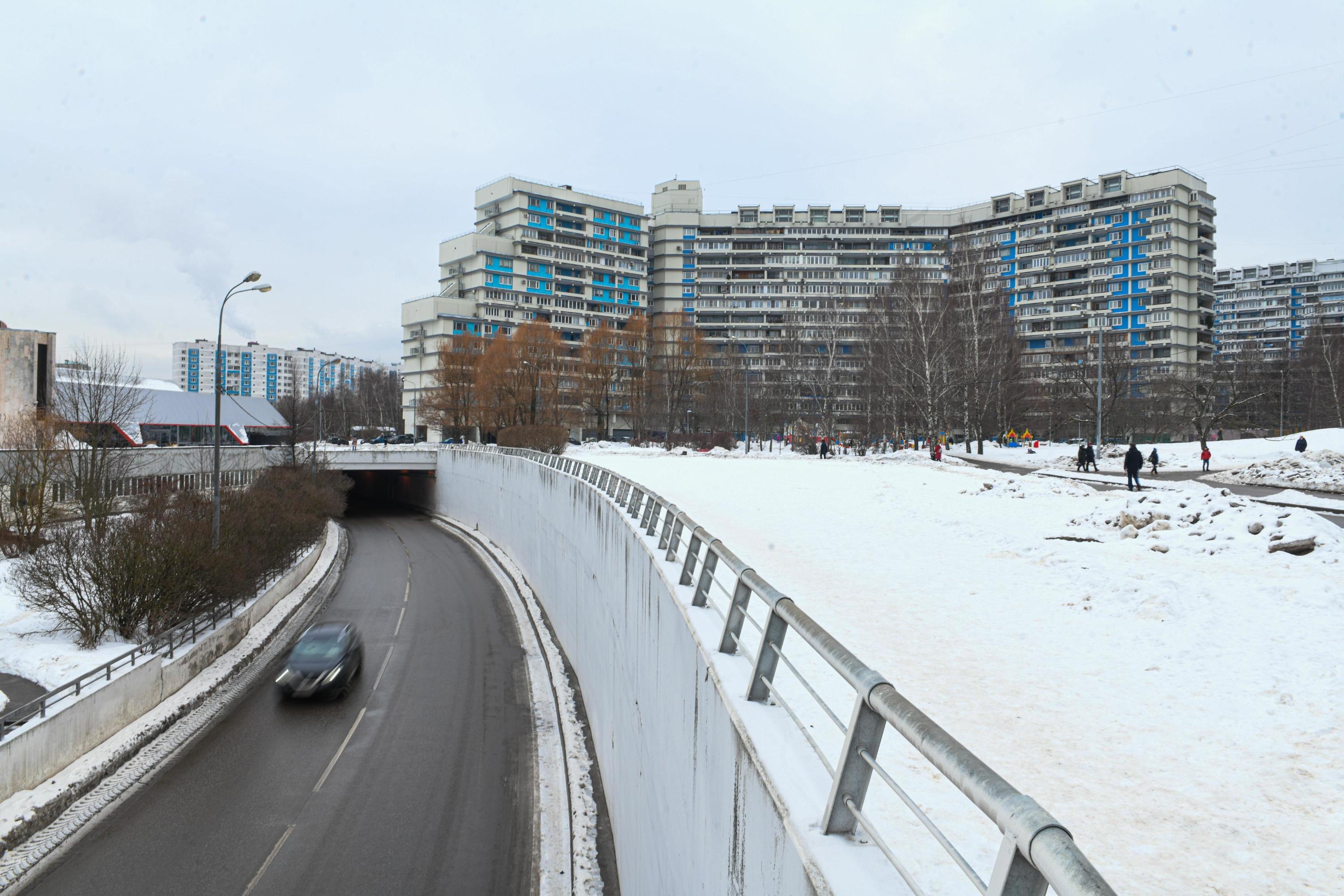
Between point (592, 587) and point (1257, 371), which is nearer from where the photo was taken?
point (592, 587)

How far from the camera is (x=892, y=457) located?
3703cm

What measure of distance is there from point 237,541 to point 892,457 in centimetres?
2741

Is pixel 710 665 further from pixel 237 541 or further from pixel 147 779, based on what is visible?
pixel 237 541

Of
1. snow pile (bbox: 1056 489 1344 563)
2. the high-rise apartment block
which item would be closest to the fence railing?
snow pile (bbox: 1056 489 1344 563)

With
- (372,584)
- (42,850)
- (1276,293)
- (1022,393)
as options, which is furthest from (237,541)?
(1276,293)

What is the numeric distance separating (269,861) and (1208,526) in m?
16.5

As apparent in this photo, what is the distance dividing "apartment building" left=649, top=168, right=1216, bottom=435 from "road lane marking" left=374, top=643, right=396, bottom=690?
51216 millimetres

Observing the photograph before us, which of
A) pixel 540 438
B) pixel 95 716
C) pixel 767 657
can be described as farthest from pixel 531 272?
pixel 767 657

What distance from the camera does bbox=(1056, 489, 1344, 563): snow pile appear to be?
11.2 metres

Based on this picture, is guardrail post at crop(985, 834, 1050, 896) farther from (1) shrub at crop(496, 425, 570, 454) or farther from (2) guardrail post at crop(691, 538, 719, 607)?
(1) shrub at crop(496, 425, 570, 454)

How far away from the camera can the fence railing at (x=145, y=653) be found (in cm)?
1446

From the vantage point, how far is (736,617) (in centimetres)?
610

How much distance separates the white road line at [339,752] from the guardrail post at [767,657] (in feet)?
40.9

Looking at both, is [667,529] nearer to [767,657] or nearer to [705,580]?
[705,580]
